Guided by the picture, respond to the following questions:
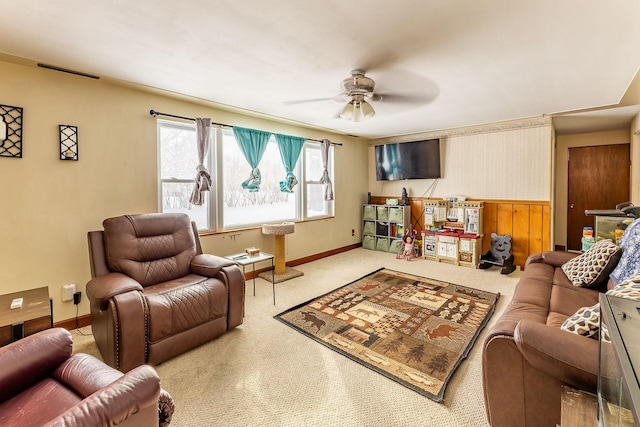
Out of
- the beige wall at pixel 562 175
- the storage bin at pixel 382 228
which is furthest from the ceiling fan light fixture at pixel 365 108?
the beige wall at pixel 562 175

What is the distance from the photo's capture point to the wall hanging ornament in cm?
233

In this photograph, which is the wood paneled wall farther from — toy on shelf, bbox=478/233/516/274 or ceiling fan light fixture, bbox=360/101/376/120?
ceiling fan light fixture, bbox=360/101/376/120

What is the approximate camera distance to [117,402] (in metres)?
0.92

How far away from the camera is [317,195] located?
5.34 meters

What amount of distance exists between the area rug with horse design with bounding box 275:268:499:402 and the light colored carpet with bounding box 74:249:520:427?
93 mm

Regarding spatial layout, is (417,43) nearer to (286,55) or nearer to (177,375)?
(286,55)

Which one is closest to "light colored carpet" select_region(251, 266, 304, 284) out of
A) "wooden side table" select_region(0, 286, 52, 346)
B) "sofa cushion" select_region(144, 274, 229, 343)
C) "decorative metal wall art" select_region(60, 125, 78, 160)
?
"sofa cushion" select_region(144, 274, 229, 343)

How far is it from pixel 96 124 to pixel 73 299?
5.50ft

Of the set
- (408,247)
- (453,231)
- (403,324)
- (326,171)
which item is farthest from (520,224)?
(326,171)

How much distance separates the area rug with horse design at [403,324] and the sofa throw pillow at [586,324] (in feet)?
2.84

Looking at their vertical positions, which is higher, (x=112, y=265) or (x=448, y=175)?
(x=448, y=175)

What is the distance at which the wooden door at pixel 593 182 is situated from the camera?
4988mm

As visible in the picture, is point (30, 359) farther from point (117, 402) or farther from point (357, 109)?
point (357, 109)

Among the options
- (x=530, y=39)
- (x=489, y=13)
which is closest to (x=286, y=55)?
(x=489, y=13)
